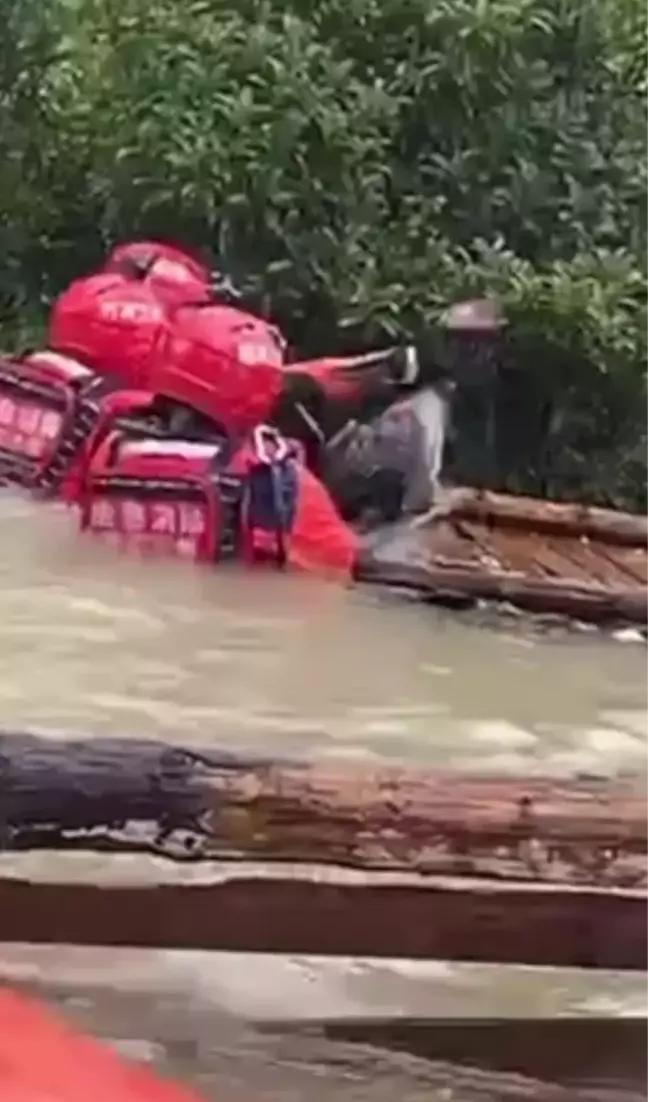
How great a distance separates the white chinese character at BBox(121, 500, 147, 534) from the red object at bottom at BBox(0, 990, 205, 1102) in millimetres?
551

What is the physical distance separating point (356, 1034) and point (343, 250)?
Result: 545 mm

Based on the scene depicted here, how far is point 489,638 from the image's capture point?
1.40m

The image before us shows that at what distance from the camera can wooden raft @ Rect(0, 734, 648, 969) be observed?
4.18ft

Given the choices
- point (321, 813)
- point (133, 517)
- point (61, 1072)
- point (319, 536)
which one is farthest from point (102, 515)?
point (61, 1072)

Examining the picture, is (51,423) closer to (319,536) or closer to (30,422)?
(30,422)

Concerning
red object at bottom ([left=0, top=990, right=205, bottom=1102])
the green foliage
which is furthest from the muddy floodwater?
red object at bottom ([left=0, top=990, right=205, bottom=1102])

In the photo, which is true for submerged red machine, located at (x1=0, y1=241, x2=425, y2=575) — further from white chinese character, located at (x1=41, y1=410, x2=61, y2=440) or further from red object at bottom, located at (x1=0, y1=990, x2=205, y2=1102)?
red object at bottom, located at (x1=0, y1=990, x2=205, y2=1102)

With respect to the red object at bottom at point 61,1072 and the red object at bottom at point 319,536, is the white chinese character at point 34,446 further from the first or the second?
the red object at bottom at point 61,1072

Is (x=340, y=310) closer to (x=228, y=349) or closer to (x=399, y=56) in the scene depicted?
(x=228, y=349)

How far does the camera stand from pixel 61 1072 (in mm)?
841

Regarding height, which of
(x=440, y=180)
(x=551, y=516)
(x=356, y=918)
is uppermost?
(x=440, y=180)

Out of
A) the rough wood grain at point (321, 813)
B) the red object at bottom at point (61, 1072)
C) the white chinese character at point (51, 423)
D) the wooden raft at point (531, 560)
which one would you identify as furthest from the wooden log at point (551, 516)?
the red object at bottom at point (61, 1072)

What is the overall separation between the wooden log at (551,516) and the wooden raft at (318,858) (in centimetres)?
18

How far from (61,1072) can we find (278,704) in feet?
1.84
